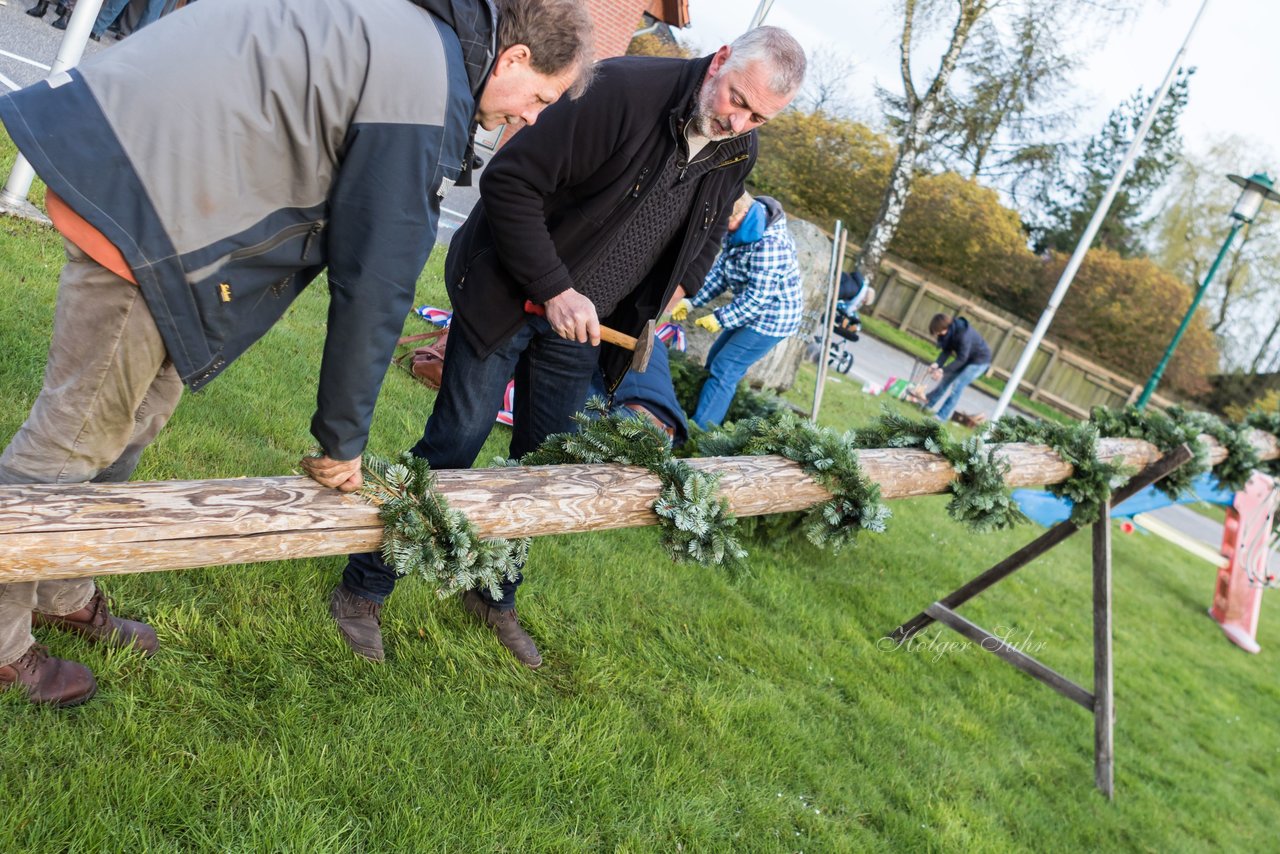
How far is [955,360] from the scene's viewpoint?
556 inches

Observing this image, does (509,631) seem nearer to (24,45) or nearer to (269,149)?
(269,149)

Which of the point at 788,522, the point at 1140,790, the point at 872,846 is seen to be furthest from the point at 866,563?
the point at 872,846

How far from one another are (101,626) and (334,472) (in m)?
1.09

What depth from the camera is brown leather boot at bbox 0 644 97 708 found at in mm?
2248

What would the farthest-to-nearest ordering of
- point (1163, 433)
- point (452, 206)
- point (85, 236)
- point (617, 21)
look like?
point (617, 21), point (452, 206), point (1163, 433), point (85, 236)

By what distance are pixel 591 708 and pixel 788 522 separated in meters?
2.42

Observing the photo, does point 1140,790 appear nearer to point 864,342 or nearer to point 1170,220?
point 864,342

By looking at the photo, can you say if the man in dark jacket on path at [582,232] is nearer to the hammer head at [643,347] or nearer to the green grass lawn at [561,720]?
the hammer head at [643,347]

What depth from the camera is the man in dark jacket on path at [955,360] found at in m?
13.8

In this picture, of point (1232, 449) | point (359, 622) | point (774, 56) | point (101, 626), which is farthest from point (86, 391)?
point (1232, 449)

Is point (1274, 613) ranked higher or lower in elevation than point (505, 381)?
lower

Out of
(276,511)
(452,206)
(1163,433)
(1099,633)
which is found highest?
(1163,433)

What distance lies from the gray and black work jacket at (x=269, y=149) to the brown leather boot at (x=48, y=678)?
0.98 metres

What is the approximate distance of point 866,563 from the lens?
6137 mm
